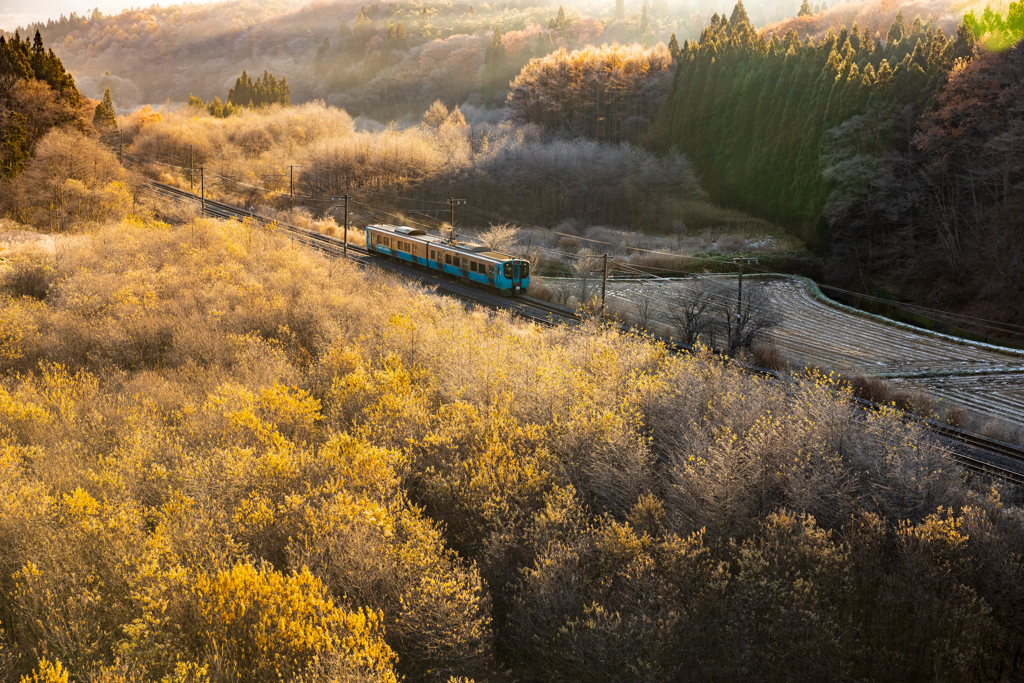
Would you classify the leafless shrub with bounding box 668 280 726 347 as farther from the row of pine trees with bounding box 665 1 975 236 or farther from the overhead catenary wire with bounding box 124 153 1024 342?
the row of pine trees with bounding box 665 1 975 236

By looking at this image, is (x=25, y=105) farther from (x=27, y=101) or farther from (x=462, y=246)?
(x=462, y=246)

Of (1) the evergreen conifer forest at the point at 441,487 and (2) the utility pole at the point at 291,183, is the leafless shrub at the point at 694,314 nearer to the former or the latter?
(1) the evergreen conifer forest at the point at 441,487

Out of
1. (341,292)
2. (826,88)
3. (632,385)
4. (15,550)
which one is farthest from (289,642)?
(826,88)

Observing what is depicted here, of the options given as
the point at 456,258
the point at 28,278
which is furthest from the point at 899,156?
the point at 28,278

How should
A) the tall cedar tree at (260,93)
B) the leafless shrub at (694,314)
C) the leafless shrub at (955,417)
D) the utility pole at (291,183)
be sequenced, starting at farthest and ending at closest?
the tall cedar tree at (260,93) → the utility pole at (291,183) → the leafless shrub at (694,314) → the leafless shrub at (955,417)

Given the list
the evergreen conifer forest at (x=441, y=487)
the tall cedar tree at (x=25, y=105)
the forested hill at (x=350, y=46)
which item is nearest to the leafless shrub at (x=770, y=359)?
the evergreen conifer forest at (x=441, y=487)

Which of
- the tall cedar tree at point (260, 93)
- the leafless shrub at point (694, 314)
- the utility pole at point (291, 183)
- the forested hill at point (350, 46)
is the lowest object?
the leafless shrub at point (694, 314)

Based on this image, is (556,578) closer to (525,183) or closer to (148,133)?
(525,183)
